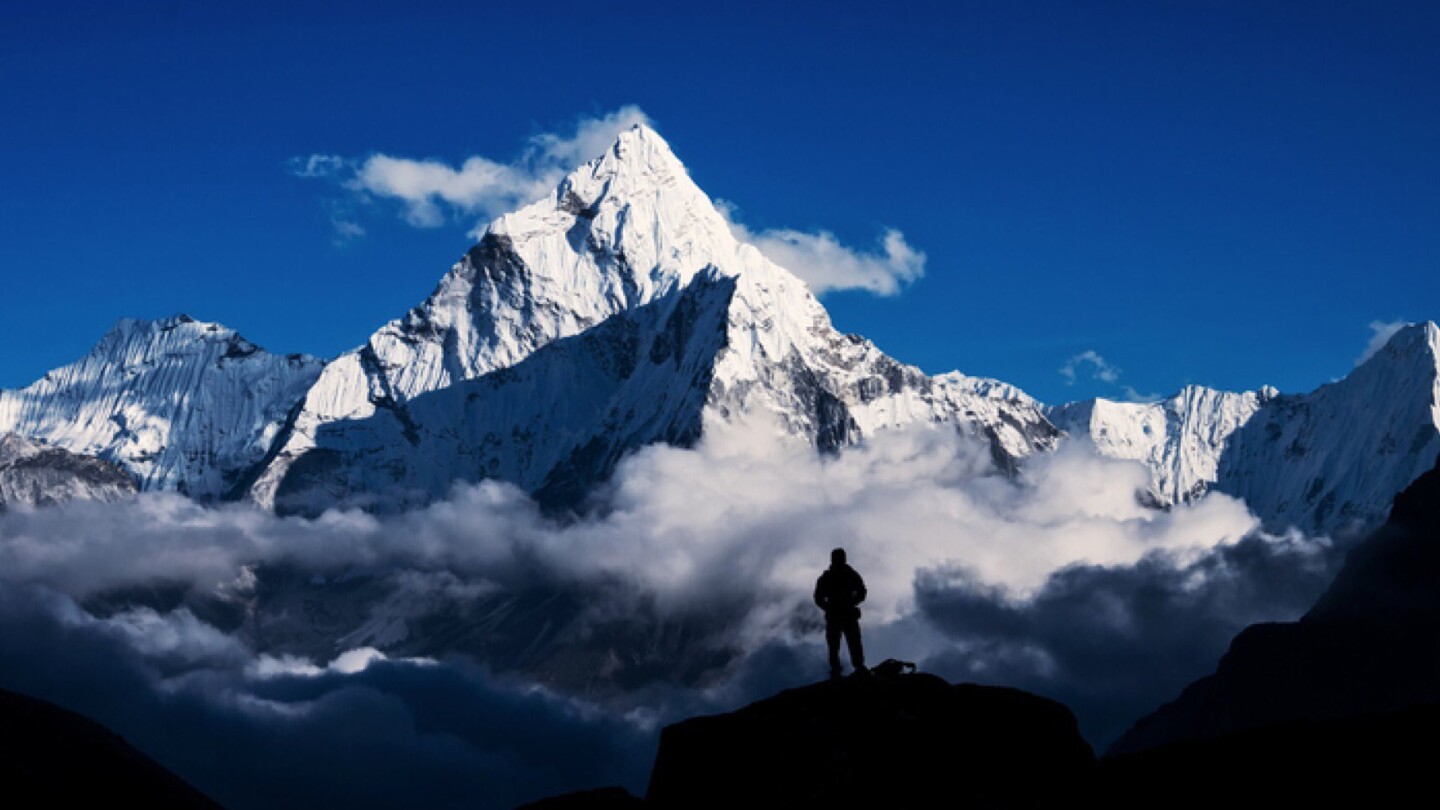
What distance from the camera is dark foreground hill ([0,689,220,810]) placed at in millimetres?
70938

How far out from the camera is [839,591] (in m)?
56.5

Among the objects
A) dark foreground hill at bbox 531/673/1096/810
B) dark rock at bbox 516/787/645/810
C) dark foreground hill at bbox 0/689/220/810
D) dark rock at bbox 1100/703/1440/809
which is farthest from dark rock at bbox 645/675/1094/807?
dark foreground hill at bbox 0/689/220/810

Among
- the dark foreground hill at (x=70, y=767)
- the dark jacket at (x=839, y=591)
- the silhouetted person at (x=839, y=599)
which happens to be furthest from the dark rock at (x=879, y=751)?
the dark foreground hill at (x=70, y=767)

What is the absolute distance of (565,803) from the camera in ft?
202

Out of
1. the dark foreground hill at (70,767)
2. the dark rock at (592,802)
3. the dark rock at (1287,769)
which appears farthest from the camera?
the dark foreground hill at (70,767)

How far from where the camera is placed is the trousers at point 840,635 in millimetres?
55625

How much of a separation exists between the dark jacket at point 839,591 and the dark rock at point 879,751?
2679 millimetres

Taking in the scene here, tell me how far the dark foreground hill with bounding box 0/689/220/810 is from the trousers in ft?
104

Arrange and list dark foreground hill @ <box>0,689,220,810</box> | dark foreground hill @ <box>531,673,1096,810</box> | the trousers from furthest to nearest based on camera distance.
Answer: dark foreground hill @ <box>0,689,220,810</box>, the trousers, dark foreground hill @ <box>531,673,1096,810</box>

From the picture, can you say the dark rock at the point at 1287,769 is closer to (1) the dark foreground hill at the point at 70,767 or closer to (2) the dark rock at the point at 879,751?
(2) the dark rock at the point at 879,751

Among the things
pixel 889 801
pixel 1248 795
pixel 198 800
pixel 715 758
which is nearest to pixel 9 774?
pixel 198 800

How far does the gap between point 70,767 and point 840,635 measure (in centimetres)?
3491

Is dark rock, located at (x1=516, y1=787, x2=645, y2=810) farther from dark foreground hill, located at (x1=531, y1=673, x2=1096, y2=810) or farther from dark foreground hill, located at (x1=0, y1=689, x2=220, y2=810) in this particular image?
dark foreground hill, located at (x1=0, y1=689, x2=220, y2=810)

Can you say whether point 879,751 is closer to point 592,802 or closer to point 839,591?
point 839,591
